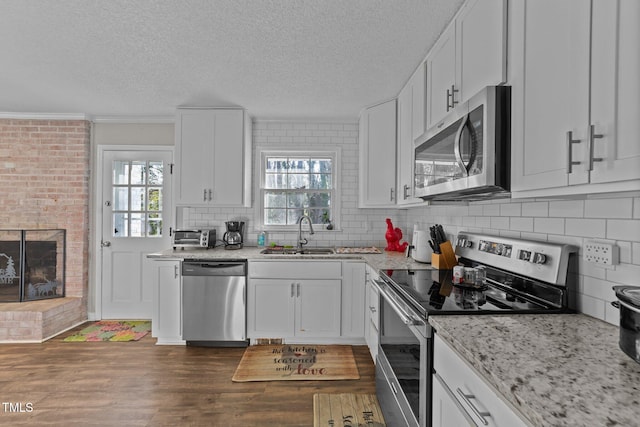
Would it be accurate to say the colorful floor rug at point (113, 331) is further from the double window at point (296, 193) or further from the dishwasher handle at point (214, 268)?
the double window at point (296, 193)

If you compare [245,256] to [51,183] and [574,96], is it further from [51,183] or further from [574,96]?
[574,96]

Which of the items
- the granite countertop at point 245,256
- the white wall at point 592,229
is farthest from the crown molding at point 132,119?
the white wall at point 592,229

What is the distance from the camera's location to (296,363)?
300 cm

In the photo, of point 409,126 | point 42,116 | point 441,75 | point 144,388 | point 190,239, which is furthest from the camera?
point 42,116

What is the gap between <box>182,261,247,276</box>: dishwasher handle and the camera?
130 inches

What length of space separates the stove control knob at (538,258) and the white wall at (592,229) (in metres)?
0.10

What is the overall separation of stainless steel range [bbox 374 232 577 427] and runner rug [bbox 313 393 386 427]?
15 cm

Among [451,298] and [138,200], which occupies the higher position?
[138,200]

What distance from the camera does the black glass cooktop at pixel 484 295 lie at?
142 centimetres

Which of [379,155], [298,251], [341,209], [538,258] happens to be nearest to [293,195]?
[341,209]

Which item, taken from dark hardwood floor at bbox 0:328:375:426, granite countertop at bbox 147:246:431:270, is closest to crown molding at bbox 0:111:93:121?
granite countertop at bbox 147:246:431:270

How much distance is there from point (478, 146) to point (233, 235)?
289cm

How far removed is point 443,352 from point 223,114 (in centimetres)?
322

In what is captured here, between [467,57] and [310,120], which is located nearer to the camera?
[467,57]
